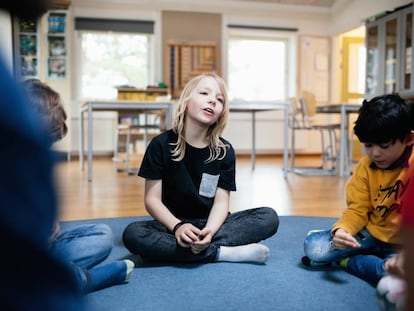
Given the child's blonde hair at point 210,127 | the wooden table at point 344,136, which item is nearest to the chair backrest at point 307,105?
the wooden table at point 344,136

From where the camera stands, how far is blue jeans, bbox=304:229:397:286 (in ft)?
3.87

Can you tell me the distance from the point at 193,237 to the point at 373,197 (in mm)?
486

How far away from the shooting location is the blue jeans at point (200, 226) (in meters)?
1.26

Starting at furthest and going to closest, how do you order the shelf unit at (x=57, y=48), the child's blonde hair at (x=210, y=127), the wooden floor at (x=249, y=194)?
the shelf unit at (x=57, y=48) → the wooden floor at (x=249, y=194) → the child's blonde hair at (x=210, y=127)

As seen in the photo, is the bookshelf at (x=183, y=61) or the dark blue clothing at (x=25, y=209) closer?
the dark blue clothing at (x=25, y=209)

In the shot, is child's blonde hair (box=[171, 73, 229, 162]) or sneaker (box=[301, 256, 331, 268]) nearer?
sneaker (box=[301, 256, 331, 268])

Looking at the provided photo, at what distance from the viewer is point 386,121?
105cm

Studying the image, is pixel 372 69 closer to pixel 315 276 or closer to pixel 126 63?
pixel 126 63

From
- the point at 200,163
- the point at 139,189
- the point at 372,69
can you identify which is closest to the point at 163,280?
the point at 200,163

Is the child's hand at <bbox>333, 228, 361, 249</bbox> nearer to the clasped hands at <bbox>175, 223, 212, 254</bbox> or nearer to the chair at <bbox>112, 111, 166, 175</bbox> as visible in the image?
the clasped hands at <bbox>175, 223, 212, 254</bbox>

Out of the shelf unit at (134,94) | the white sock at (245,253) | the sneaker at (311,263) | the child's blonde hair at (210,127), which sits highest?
the shelf unit at (134,94)

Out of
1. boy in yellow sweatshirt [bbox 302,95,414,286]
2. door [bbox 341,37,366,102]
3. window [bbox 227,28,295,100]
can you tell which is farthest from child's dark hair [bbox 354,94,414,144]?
door [bbox 341,37,366,102]

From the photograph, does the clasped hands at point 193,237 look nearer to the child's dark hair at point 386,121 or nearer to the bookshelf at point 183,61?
the child's dark hair at point 386,121

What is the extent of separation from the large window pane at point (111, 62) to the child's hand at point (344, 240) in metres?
5.17
